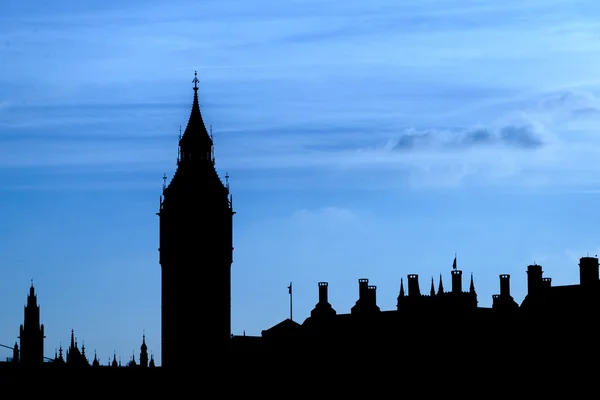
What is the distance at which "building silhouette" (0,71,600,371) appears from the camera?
10012 cm

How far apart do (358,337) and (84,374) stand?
33097mm

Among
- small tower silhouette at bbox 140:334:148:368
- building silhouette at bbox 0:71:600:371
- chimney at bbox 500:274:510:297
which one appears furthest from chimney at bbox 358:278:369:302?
small tower silhouette at bbox 140:334:148:368

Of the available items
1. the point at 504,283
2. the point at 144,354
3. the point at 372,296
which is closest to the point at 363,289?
the point at 372,296

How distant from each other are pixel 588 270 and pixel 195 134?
1567 inches

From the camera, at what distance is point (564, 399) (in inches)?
3688

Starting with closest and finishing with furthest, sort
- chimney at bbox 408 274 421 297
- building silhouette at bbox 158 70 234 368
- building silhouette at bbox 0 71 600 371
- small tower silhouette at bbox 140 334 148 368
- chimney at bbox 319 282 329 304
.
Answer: building silhouette at bbox 0 71 600 371 → chimney at bbox 408 274 421 297 → chimney at bbox 319 282 329 304 → building silhouette at bbox 158 70 234 368 → small tower silhouette at bbox 140 334 148 368

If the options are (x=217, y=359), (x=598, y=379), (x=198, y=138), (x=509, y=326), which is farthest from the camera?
Result: (x=198, y=138)

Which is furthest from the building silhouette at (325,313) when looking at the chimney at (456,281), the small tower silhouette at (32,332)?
the small tower silhouette at (32,332)

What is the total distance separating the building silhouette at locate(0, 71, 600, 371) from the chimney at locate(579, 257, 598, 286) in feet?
0.21

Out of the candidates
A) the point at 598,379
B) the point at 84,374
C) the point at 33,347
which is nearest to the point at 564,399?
the point at 598,379

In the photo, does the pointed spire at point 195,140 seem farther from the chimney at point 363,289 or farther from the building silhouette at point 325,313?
the chimney at point 363,289

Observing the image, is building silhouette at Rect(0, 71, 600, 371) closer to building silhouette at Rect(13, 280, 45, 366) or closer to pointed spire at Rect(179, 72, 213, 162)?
pointed spire at Rect(179, 72, 213, 162)

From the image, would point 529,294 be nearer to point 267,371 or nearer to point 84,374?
point 267,371

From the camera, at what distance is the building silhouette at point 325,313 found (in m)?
100
